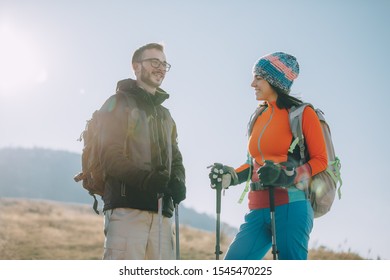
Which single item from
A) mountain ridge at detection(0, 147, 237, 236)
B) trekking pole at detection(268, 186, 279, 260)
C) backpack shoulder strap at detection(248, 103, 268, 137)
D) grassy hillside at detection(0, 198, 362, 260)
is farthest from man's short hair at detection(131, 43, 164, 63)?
mountain ridge at detection(0, 147, 237, 236)

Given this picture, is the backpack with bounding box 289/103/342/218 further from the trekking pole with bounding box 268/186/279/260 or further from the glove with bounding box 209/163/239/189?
the glove with bounding box 209/163/239/189

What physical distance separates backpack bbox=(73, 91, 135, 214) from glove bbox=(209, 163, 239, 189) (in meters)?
0.93

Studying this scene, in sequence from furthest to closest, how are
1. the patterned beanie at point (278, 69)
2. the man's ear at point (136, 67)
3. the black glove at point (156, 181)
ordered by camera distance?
1. the man's ear at point (136, 67)
2. the patterned beanie at point (278, 69)
3. the black glove at point (156, 181)

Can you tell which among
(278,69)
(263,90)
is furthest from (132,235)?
(278,69)

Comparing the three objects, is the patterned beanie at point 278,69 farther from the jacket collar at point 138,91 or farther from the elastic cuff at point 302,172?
the jacket collar at point 138,91

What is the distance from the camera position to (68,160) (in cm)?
14188

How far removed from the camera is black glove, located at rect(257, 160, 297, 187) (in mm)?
4180

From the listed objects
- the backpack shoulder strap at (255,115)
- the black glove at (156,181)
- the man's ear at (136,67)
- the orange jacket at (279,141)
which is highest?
the man's ear at (136,67)

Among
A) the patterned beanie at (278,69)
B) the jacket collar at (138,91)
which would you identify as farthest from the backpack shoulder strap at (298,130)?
the jacket collar at (138,91)

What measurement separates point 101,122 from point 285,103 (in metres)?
1.55

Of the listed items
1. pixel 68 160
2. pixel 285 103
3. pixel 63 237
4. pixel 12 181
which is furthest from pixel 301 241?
pixel 68 160

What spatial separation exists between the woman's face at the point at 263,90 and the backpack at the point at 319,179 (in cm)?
32

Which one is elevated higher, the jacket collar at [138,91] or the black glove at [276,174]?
the jacket collar at [138,91]

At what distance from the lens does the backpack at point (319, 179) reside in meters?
A: 4.35
